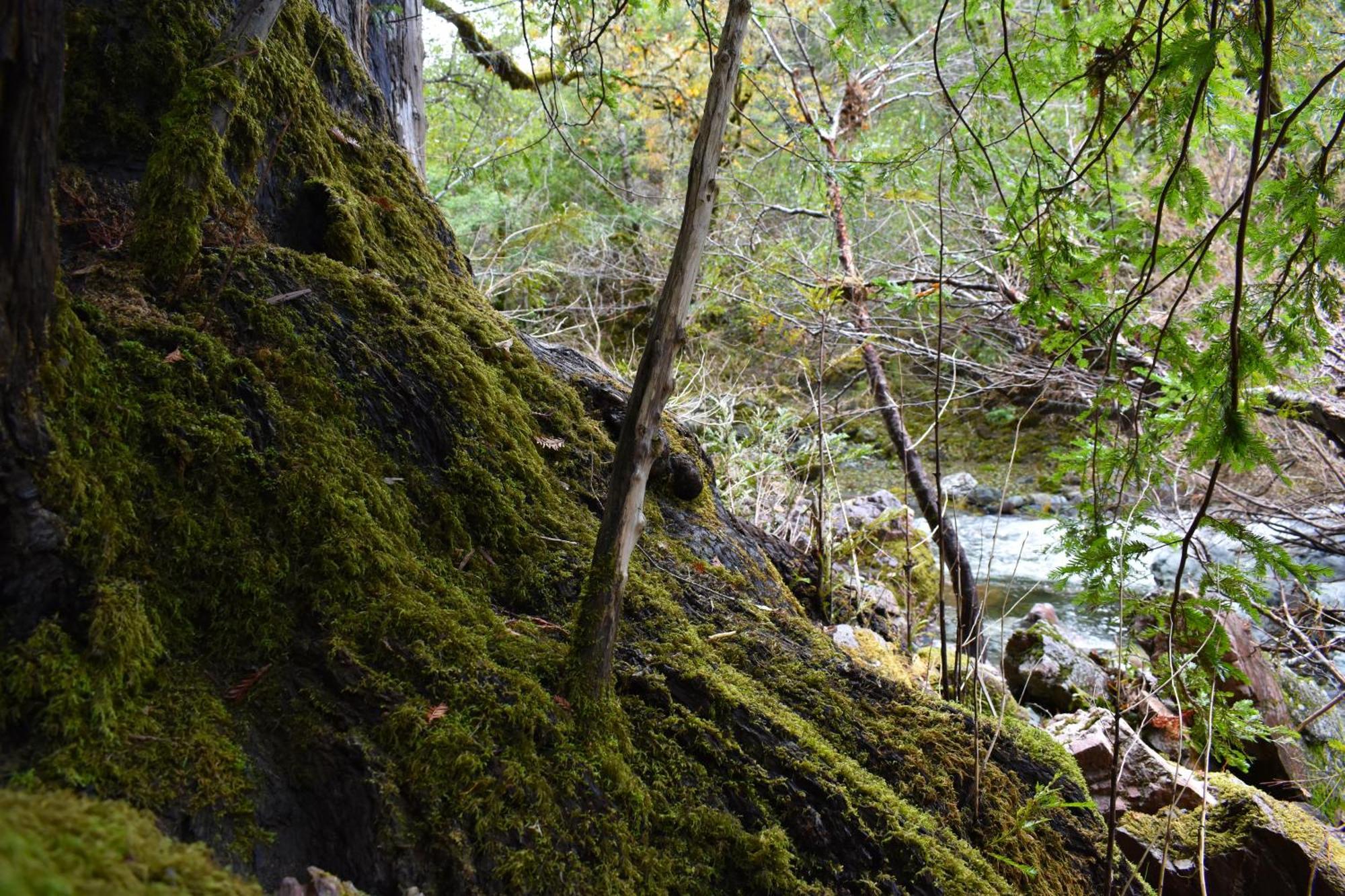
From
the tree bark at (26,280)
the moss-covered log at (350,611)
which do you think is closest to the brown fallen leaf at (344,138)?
the moss-covered log at (350,611)

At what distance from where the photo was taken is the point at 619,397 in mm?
3273

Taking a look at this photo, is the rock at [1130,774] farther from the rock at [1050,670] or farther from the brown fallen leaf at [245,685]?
the brown fallen leaf at [245,685]

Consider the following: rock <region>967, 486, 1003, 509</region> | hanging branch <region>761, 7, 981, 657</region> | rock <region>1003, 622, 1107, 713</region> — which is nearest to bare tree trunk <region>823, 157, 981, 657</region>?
hanging branch <region>761, 7, 981, 657</region>

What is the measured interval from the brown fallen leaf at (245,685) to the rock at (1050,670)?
4.85m

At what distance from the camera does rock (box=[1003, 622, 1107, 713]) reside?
5.12 metres

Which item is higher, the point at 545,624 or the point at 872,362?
the point at 872,362

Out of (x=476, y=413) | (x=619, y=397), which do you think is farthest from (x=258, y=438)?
(x=619, y=397)

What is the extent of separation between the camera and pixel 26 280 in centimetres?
110

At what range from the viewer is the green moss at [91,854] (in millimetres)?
696

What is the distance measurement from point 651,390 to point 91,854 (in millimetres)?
1218

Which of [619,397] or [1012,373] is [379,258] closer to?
[619,397]

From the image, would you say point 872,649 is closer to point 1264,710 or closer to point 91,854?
point 1264,710

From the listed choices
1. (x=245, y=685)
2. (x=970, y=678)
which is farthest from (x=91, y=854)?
(x=970, y=678)

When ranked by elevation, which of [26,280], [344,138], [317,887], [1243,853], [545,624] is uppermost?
[344,138]
